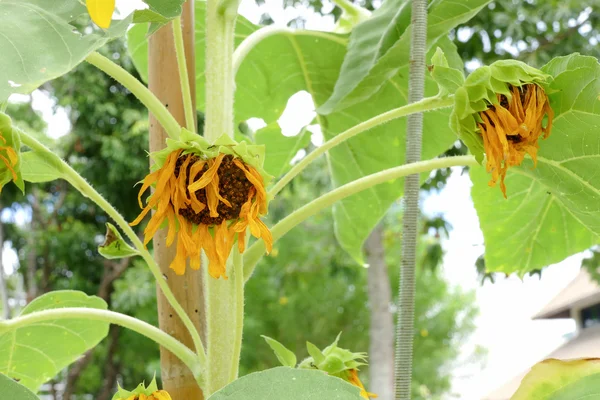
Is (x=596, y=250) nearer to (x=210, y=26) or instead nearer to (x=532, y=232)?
(x=532, y=232)

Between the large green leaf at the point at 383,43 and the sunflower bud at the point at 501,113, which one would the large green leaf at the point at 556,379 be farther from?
the large green leaf at the point at 383,43

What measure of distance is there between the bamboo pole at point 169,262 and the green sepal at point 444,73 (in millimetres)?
162

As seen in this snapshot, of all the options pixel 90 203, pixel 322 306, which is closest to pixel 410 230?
pixel 90 203

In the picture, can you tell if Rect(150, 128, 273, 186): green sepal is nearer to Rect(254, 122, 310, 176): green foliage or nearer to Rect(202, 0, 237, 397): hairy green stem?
Rect(202, 0, 237, 397): hairy green stem

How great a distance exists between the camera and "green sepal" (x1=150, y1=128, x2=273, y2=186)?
0.31 m

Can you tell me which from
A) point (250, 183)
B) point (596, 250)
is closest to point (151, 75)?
point (250, 183)

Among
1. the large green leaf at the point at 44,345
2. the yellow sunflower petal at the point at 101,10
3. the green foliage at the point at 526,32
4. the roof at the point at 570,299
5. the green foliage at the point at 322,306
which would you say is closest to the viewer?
the yellow sunflower petal at the point at 101,10

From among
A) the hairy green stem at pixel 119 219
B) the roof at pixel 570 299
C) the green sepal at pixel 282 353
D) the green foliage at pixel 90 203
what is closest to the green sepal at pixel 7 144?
the hairy green stem at pixel 119 219

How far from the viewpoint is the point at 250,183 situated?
0.32 metres

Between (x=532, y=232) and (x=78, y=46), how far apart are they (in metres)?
0.38

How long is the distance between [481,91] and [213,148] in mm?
123

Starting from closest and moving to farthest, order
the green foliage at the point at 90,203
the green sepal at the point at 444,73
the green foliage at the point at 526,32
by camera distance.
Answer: the green sepal at the point at 444,73
the green foliage at the point at 526,32
the green foliage at the point at 90,203

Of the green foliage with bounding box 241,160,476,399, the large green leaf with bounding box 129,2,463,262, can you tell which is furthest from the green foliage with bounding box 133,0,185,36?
the green foliage with bounding box 241,160,476,399

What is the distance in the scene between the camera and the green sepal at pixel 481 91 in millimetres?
326
